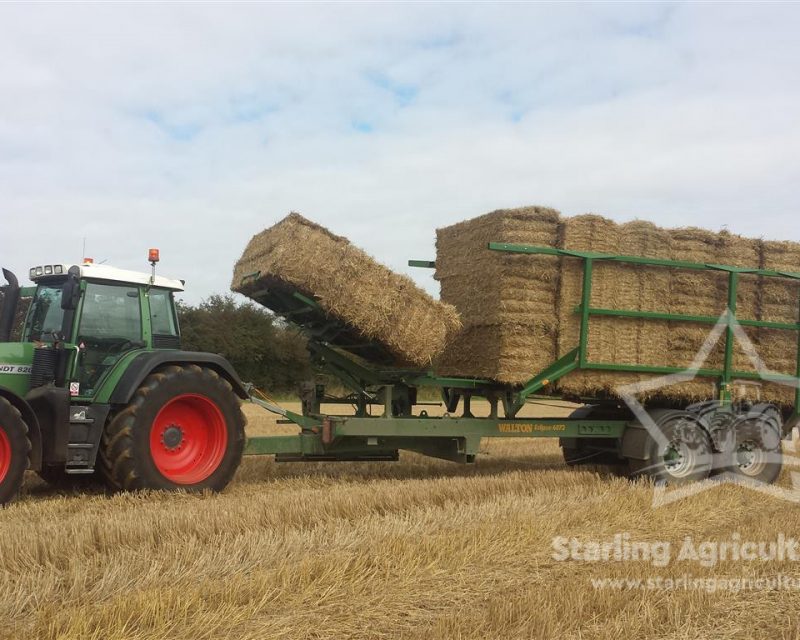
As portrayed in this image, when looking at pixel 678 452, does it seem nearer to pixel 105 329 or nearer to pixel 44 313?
pixel 105 329

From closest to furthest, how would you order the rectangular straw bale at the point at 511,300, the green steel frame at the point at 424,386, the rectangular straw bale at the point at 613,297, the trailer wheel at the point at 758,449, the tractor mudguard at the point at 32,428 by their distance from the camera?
the tractor mudguard at the point at 32,428 → the green steel frame at the point at 424,386 → the rectangular straw bale at the point at 511,300 → the rectangular straw bale at the point at 613,297 → the trailer wheel at the point at 758,449

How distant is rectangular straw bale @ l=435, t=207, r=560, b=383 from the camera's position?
319 inches

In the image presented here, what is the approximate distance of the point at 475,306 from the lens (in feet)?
27.9

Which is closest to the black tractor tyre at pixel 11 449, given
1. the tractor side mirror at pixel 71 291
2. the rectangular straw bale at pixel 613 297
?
the tractor side mirror at pixel 71 291

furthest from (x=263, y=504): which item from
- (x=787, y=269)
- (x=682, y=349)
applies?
(x=787, y=269)

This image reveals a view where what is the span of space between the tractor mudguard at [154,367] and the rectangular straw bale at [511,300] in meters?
2.56

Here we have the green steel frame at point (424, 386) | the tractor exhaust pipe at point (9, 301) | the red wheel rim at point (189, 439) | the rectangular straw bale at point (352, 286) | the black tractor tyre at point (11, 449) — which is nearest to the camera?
the black tractor tyre at point (11, 449)

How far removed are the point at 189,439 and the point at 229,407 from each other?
0.48m

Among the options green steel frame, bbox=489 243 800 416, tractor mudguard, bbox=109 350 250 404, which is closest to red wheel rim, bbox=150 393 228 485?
tractor mudguard, bbox=109 350 250 404

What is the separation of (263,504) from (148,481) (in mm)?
1203

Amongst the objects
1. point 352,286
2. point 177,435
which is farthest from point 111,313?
point 352,286

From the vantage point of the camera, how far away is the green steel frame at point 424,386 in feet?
25.9

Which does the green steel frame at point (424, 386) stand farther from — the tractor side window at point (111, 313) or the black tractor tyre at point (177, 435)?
the tractor side window at point (111, 313)

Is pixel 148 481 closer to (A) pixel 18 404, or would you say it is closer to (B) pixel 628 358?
(A) pixel 18 404
